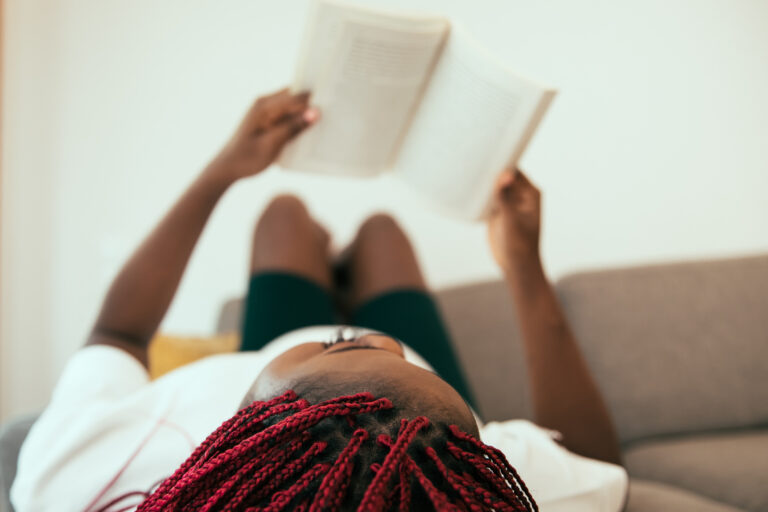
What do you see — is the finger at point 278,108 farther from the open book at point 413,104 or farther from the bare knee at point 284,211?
the bare knee at point 284,211

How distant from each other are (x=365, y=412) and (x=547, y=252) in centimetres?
141

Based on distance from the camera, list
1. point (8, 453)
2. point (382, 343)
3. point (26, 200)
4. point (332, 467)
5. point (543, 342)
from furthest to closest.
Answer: point (26, 200) → point (543, 342) → point (8, 453) → point (382, 343) → point (332, 467)

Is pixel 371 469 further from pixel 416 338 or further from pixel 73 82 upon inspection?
pixel 73 82

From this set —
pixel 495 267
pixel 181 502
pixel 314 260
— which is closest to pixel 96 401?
pixel 181 502

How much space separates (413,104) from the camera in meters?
0.99

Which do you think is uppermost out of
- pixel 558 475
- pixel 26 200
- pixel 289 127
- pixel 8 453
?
pixel 289 127

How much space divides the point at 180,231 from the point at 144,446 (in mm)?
357

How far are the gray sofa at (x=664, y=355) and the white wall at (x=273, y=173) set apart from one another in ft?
1.43

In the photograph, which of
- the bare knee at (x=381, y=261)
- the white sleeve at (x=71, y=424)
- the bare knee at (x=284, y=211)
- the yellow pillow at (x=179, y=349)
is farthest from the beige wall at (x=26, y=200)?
the white sleeve at (x=71, y=424)

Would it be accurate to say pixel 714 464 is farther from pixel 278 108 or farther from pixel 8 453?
pixel 8 453

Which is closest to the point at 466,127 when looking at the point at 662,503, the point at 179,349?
the point at 662,503

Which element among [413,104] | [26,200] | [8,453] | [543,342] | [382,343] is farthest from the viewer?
[26,200]

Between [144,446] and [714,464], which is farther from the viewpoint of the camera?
[714,464]

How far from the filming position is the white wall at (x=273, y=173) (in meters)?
1.62
